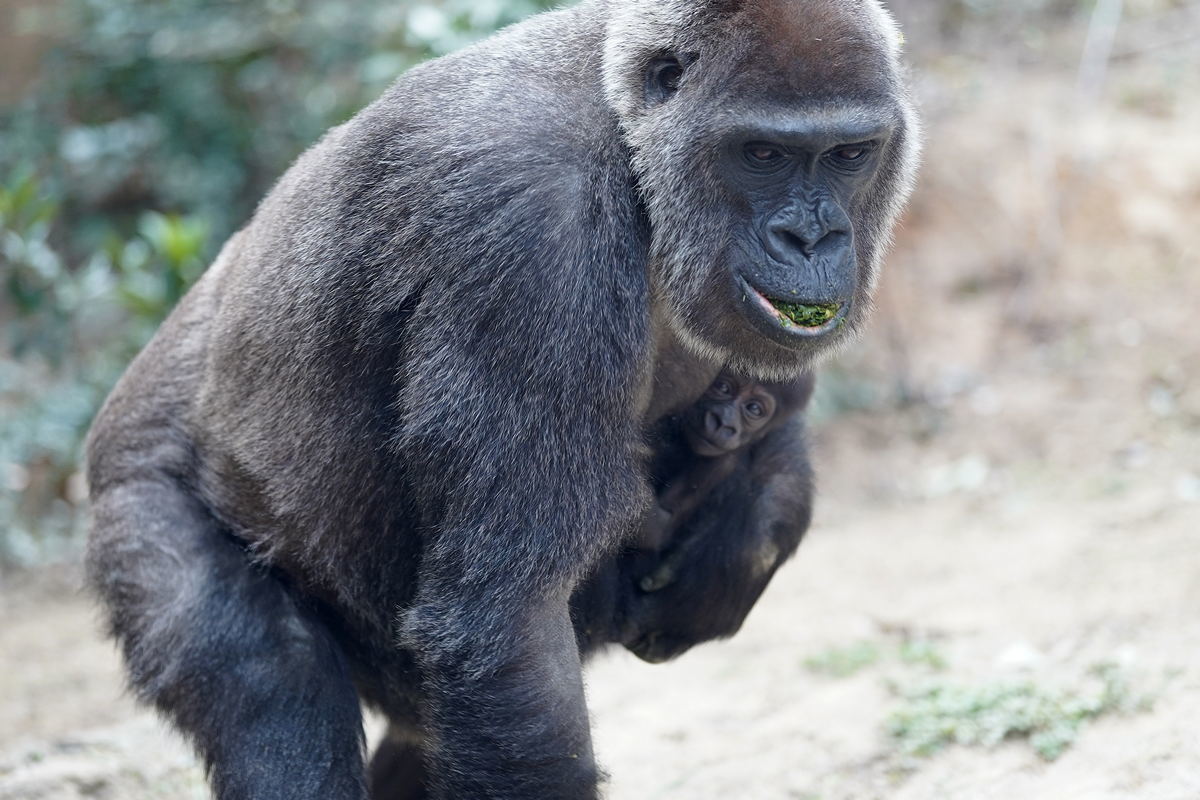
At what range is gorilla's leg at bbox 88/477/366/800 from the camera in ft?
13.6

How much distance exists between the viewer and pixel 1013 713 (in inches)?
208

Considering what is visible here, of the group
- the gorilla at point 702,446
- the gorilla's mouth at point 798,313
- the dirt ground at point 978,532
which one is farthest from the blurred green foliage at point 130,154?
the gorilla's mouth at point 798,313

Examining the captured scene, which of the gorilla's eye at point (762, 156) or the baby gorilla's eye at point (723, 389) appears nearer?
the gorilla's eye at point (762, 156)

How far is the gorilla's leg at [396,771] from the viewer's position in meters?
5.22

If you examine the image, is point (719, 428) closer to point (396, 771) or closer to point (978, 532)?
point (396, 771)

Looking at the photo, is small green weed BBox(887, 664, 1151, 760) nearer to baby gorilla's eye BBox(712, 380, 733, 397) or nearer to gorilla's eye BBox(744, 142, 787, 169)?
baby gorilla's eye BBox(712, 380, 733, 397)

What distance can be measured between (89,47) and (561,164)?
8.70 m

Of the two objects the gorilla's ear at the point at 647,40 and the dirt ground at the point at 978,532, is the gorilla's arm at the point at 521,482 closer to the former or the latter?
the gorilla's ear at the point at 647,40

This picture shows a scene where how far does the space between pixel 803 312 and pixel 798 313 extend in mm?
18

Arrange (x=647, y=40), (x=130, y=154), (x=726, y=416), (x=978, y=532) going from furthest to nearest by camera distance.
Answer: (x=130, y=154) → (x=978, y=532) → (x=726, y=416) → (x=647, y=40)

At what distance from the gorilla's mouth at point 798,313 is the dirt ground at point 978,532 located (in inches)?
72.7

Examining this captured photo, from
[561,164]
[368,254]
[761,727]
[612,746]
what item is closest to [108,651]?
[612,746]

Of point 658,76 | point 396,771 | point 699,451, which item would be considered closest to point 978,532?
point 699,451

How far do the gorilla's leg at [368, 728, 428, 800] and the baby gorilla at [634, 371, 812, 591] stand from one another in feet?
4.09
